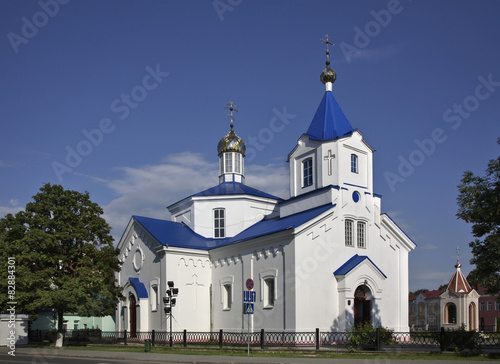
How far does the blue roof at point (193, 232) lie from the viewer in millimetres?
30581

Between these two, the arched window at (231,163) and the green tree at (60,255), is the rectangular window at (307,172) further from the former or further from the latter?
the green tree at (60,255)

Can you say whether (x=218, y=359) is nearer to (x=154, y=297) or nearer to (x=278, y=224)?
(x=278, y=224)

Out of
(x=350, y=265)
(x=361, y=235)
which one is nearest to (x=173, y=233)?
(x=361, y=235)

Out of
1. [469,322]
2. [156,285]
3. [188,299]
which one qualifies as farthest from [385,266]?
[469,322]

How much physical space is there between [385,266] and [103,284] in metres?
16.6

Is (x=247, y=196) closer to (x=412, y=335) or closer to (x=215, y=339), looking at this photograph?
(x=215, y=339)

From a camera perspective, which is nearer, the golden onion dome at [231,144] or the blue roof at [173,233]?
the blue roof at [173,233]

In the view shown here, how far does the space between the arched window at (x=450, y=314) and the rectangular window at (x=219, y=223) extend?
28275 mm

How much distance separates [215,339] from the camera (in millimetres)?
30797

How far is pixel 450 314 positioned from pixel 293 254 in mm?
33447

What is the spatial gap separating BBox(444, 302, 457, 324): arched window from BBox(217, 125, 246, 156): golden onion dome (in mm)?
28148

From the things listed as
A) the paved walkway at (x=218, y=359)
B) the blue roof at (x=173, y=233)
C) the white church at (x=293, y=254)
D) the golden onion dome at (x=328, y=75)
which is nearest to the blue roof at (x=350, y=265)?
the white church at (x=293, y=254)

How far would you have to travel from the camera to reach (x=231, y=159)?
4119 centimetres

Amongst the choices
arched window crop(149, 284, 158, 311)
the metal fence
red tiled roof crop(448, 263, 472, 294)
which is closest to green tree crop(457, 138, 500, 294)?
the metal fence
